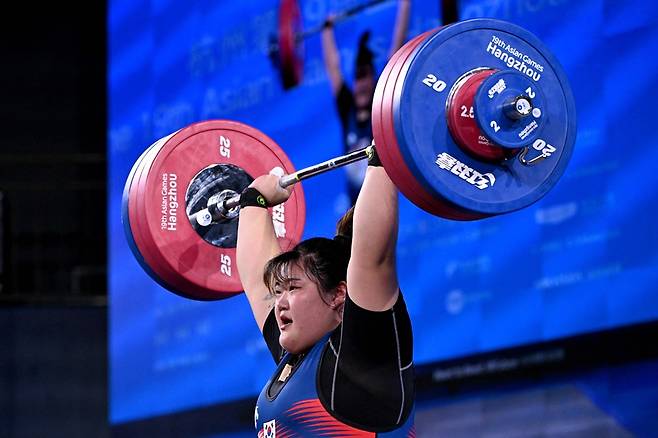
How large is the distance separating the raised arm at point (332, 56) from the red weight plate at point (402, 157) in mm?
3283

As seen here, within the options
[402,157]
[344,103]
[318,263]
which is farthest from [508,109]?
[344,103]

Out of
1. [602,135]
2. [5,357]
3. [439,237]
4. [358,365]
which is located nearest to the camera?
[358,365]

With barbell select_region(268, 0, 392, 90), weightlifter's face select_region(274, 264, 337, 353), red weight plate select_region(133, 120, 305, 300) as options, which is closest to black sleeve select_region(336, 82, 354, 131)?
barbell select_region(268, 0, 392, 90)

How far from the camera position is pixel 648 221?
245 inches

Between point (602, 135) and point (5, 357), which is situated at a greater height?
point (602, 135)

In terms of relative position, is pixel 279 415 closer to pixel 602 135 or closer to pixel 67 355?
pixel 67 355

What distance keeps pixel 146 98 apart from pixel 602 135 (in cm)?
236

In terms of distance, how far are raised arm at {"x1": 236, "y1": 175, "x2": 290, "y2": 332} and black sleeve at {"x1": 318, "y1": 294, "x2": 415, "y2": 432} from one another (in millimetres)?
483

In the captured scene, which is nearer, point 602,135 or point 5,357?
point 5,357

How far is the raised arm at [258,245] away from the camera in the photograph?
→ 8.52ft

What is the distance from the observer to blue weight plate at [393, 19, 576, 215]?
2033mm

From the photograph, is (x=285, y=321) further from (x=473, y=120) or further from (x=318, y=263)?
(x=473, y=120)

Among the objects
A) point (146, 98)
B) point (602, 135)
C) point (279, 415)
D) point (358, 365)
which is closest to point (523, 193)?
point (358, 365)

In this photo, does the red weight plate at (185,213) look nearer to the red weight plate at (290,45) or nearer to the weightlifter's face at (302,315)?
the weightlifter's face at (302,315)
